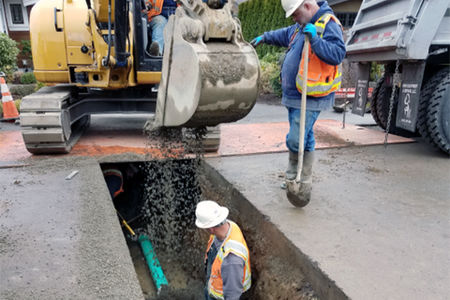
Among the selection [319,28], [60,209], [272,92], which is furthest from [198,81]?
[272,92]

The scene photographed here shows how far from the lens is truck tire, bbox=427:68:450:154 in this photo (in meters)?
4.84

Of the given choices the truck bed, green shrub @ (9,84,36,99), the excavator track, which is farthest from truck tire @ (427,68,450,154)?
green shrub @ (9,84,36,99)

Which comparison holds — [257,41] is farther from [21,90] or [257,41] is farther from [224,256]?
[21,90]

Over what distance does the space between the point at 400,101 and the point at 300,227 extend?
10.2 feet

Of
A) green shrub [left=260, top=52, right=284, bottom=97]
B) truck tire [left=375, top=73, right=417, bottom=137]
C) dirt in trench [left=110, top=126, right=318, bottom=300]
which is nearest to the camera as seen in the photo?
dirt in trench [left=110, top=126, right=318, bottom=300]

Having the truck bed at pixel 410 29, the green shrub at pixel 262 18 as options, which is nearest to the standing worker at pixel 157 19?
the truck bed at pixel 410 29

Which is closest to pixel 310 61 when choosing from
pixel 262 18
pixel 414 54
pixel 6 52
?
pixel 414 54

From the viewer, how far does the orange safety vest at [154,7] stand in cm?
484

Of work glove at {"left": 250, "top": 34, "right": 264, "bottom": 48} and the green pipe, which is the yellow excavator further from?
the green pipe

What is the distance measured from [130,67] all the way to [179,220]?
2122 mm

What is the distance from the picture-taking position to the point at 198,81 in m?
2.58

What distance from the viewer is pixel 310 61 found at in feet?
10.3

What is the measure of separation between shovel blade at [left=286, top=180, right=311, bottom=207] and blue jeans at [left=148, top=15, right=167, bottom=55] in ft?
8.66

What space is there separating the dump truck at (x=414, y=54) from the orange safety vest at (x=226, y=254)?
3173 mm
